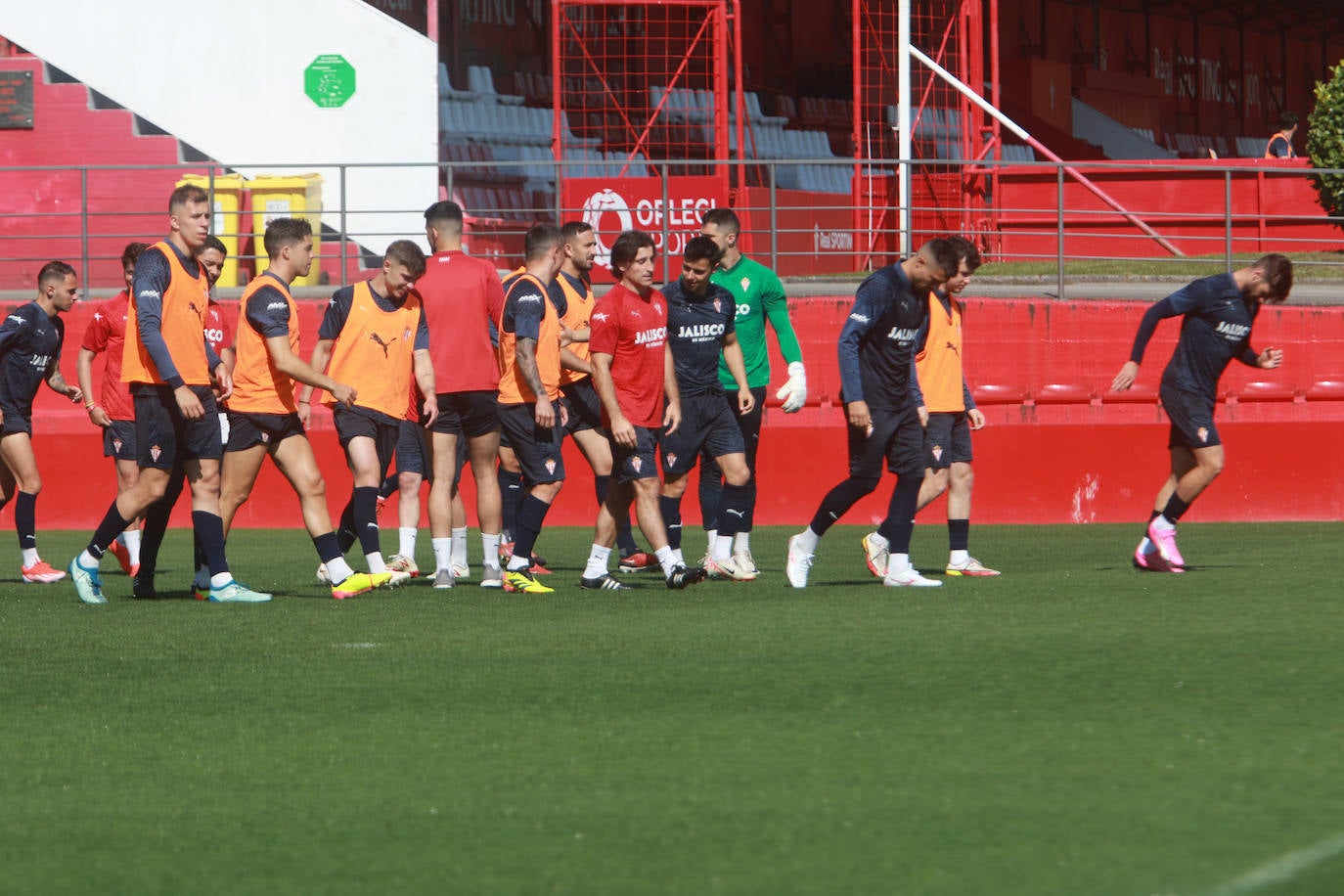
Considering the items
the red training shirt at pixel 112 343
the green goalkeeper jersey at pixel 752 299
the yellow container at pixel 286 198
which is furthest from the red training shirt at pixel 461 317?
the yellow container at pixel 286 198

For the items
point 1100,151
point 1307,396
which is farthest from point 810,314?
point 1100,151

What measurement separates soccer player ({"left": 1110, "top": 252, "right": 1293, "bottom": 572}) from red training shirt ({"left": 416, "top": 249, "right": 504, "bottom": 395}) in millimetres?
3588

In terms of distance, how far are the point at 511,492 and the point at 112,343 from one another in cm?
281

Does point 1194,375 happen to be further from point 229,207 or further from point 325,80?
point 325,80

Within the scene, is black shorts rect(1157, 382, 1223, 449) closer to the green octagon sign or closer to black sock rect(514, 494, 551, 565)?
black sock rect(514, 494, 551, 565)

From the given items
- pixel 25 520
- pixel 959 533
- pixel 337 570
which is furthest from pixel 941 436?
pixel 25 520

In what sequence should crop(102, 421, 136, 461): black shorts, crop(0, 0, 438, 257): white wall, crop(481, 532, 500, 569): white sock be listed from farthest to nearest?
crop(0, 0, 438, 257): white wall → crop(102, 421, 136, 461): black shorts → crop(481, 532, 500, 569): white sock

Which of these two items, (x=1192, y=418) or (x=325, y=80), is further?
(x=325, y=80)

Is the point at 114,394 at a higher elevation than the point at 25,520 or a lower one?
higher

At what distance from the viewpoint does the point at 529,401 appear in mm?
10891

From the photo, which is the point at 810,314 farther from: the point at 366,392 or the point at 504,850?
the point at 504,850

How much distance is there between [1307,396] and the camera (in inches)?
667

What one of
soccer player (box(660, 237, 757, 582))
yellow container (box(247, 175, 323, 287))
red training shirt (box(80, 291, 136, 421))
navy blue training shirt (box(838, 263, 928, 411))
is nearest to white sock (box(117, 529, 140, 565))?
red training shirt (box(80, 291, 136, 421))

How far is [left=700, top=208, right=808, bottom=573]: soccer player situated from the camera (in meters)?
11.4
